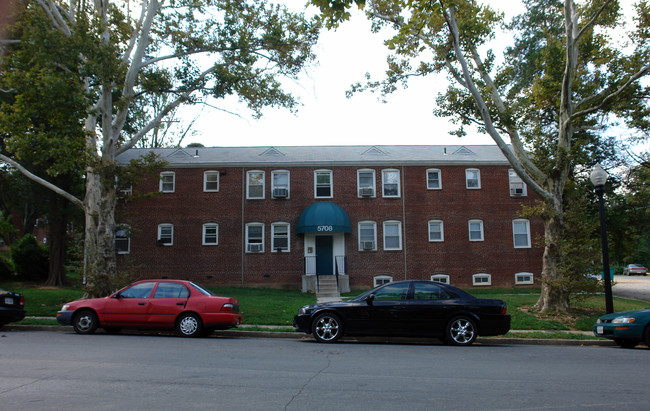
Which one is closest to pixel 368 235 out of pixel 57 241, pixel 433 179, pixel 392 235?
pixel 392 235

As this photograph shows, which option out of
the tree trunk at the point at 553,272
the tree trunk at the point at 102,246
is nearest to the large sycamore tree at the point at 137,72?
the tree trunk at the point at 102,246

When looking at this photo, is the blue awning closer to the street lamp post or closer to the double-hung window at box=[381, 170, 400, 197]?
the double-hung window at box=[381, 170, 400, 197]

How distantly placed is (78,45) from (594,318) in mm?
17865

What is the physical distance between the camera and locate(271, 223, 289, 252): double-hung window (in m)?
26.0

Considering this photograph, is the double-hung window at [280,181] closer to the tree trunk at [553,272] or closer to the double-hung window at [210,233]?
the double-hung window at [210,233]

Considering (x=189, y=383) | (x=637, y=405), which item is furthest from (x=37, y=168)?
(x=637, y=405)

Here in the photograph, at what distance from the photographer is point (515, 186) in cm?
2680

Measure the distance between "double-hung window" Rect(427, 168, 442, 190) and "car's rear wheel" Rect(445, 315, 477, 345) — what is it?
1641cm

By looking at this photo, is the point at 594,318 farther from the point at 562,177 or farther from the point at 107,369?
the point at 107,369

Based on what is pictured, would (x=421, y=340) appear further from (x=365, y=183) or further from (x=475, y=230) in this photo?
(x=475, y=230)

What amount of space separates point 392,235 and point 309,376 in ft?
64.3

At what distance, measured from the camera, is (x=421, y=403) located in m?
5.61

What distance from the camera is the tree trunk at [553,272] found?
15.1m

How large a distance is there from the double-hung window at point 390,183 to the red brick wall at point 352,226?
26 cm
